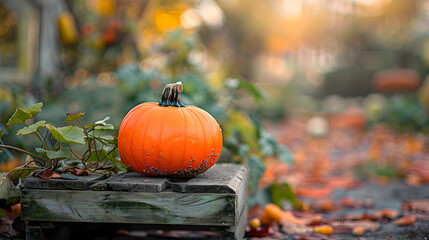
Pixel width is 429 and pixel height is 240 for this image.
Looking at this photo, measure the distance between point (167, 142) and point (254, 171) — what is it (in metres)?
0.95

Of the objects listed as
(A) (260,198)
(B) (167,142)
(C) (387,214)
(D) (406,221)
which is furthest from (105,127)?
(C) (387,214)

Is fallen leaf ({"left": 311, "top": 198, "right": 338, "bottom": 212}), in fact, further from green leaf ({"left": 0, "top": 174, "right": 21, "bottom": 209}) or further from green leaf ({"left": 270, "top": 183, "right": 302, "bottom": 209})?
green leaf ({"left": 0, "top": 174, "right": 21, "bottom": 209})

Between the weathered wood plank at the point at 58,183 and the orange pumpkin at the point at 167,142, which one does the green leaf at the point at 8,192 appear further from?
the orange pumpkin at the point at 167,142

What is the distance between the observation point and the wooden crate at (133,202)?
1.42 meters

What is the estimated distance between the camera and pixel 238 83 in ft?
8.84

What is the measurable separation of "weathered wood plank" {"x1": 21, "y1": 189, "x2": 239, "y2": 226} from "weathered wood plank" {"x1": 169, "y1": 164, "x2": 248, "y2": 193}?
0.02 m

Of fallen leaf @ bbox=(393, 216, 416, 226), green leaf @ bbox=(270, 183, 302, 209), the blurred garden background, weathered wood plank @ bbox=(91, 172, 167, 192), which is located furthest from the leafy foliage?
fallen leaf @ bbox=(393, 216, 416, 226)

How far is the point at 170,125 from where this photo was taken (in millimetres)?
1528

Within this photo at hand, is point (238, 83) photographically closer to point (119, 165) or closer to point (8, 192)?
point (119, 165)

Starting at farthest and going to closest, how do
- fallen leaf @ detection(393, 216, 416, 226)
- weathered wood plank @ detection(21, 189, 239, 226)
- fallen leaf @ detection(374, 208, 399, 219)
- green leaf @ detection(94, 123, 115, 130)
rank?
fallen leaf @ detection(374, 208, 399, 219) < fallen leaf @ detection(393, 216, 416, 226) < green leaf @ detection(94, 123, 115, 130) < weathered wood plank @ detection(21, 189, 239, 226)

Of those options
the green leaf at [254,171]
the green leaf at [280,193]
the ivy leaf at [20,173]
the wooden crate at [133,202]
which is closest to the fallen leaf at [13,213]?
the ivy leaf at [20,173]

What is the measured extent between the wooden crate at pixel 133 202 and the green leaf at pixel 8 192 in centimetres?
7

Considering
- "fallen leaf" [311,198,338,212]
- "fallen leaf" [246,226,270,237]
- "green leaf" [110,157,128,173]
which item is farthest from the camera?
"fallen leaf" [311,198,338,212]

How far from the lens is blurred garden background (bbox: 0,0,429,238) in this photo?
8.97ft
